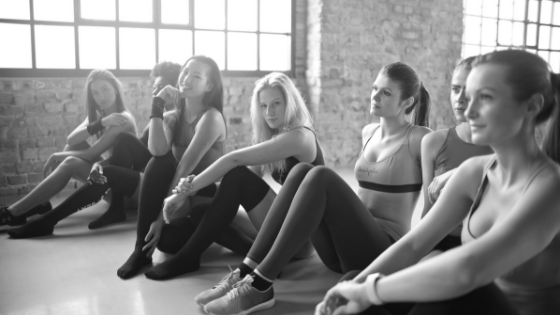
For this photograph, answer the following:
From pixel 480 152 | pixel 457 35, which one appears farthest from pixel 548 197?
pixel 457 35

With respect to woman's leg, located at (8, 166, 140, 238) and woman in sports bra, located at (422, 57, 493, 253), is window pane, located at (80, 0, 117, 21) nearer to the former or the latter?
woman's leg, located at (8, 166, 140, 238)

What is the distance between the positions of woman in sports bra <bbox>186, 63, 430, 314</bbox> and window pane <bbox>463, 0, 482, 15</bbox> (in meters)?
5.48

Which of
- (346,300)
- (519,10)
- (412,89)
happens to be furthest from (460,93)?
(519,10)

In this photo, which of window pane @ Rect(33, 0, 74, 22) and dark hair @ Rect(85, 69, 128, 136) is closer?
dark hair @ Rect(85, 69, 128, 136)

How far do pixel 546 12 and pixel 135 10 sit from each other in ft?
21.2

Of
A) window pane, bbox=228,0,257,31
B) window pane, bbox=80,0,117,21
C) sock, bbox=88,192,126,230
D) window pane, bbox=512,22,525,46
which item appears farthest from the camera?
window pane, bbox=512,22,525,46

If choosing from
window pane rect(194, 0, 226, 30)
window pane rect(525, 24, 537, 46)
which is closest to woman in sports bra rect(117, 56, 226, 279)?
window pane rect(194, 0, 226, 30)

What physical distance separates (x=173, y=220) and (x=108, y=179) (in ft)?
2.83

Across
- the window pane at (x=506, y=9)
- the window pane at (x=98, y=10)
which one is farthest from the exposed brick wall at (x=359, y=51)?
the window pane at (x=98, y=10)

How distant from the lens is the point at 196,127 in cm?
275

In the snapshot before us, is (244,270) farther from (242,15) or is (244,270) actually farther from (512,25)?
(512,25)

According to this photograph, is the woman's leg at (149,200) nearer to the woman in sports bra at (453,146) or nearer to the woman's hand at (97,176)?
the woman's hand at (97,176)

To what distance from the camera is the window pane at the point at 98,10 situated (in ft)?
14.8

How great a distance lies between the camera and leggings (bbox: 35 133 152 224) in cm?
306
